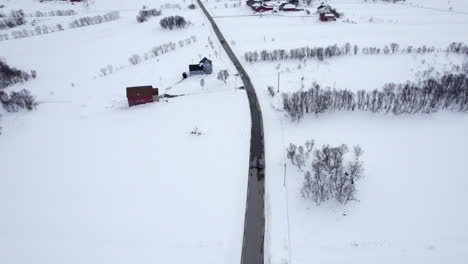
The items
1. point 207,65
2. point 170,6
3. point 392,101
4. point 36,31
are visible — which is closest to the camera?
point 392,101

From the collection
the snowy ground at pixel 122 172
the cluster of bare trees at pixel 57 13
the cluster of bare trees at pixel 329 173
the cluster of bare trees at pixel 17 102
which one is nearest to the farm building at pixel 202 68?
the snowy ground at pixel 122 172

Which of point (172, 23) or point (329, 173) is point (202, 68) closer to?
point (329, 173)

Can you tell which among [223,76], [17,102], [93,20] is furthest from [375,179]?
[93,20]

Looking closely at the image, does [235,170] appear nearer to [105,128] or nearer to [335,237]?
[335,237]

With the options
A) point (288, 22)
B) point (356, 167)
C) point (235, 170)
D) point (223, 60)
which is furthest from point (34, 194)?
point (288, 22)

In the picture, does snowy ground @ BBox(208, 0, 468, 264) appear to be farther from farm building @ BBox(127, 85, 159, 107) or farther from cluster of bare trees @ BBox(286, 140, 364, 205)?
farm building @ BBox(127, 85, 159, 107)

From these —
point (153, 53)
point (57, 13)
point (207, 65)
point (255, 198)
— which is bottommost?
point (255, 198)
